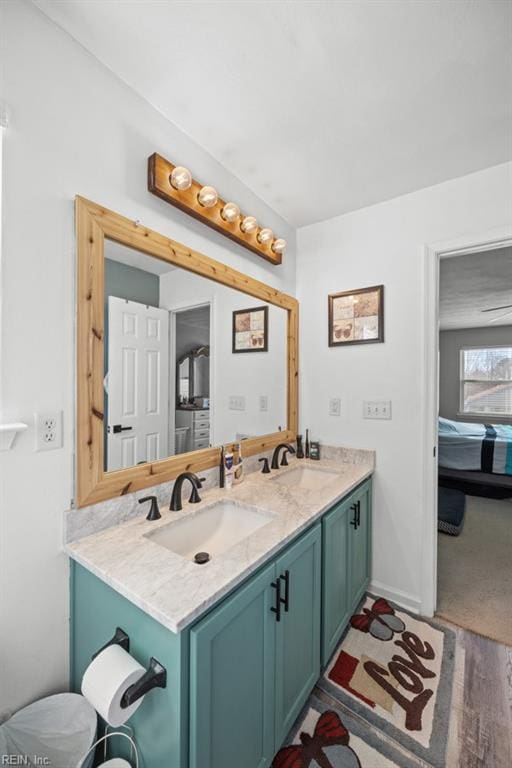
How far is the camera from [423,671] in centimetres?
151

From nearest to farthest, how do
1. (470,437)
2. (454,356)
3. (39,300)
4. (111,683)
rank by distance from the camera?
(111,683), (39,300), (470,437), (454,356)

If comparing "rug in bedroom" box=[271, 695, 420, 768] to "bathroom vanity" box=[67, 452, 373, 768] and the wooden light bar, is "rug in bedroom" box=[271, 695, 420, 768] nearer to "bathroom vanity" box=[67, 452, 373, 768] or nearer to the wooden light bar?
"bathroom vanity" box=[67, 452, 373, 768]

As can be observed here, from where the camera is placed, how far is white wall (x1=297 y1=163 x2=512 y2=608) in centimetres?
180

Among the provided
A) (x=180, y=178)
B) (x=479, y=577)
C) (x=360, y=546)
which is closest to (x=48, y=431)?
(x=180, y=178)

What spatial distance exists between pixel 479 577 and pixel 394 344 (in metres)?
1.72

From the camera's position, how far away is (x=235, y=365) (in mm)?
1876

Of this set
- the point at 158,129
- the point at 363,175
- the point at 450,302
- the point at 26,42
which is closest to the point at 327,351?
the point at 363,175

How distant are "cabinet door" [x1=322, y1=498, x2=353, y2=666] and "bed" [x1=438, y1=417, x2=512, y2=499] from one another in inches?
120

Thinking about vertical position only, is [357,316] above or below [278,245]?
below

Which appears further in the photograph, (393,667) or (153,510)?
(393,667)

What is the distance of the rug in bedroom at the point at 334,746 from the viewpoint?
1.14 metres

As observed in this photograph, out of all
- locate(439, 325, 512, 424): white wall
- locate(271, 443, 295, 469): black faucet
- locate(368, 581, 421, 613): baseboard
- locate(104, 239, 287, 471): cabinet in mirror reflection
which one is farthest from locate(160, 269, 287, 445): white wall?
locate(439, 325, 512, 424): white wall

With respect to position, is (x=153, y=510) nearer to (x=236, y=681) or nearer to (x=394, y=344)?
(x=236, y=681)

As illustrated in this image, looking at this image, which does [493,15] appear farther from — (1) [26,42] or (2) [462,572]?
(2) [462,572]
